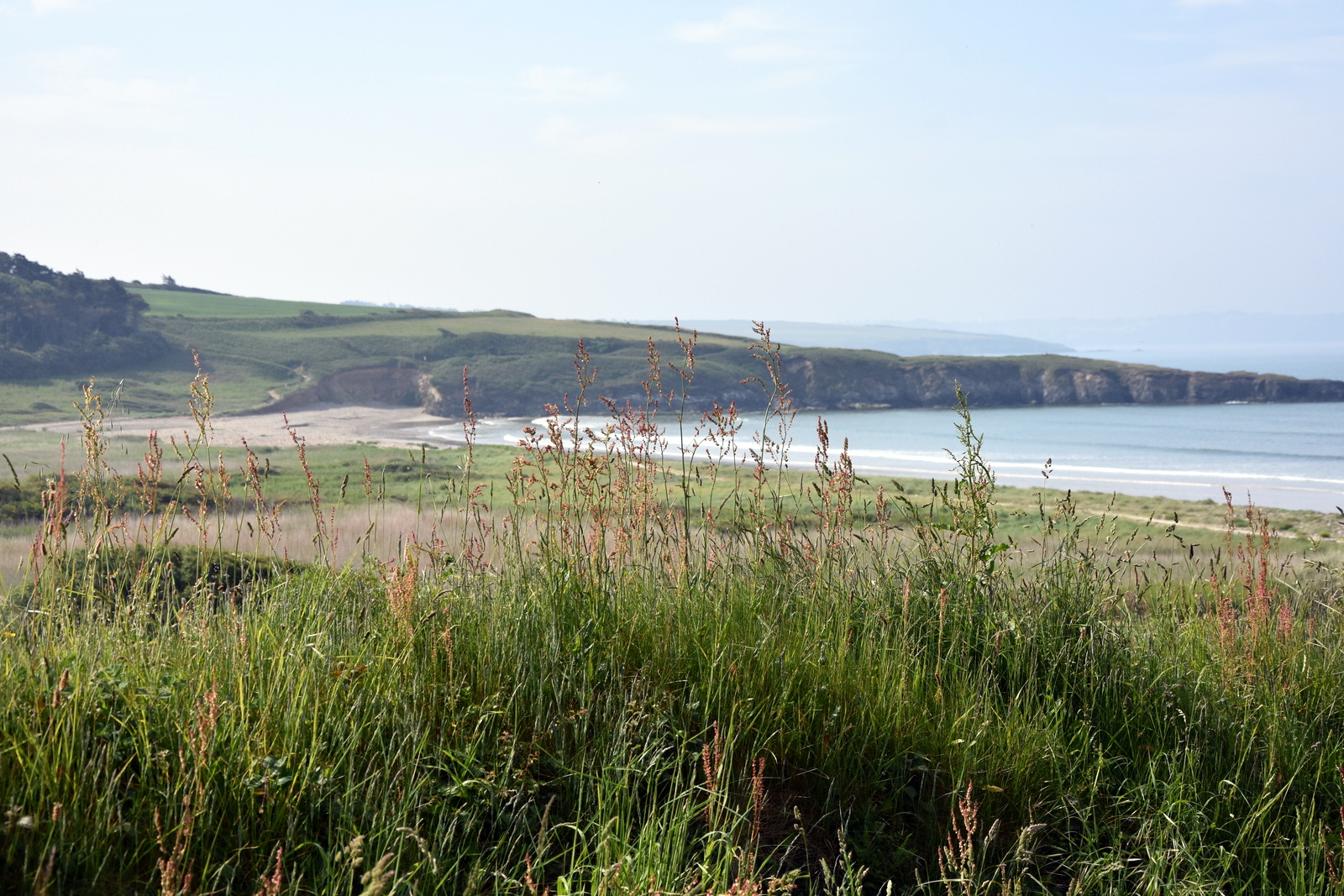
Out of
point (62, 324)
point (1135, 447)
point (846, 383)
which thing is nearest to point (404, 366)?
point (62, 324)

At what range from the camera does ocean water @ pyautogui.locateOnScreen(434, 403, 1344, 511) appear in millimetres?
30781

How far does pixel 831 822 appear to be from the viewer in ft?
9.86

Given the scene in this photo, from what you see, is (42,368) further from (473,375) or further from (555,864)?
(555,864)

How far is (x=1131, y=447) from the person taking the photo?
4350 cm

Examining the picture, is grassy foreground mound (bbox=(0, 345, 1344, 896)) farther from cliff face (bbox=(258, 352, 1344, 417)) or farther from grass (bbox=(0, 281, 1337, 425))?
cliff face (bbox=(258, 352, 1344, 417))

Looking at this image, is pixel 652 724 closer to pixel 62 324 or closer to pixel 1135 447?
pixel 1135 447

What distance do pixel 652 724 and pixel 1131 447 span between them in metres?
46.2

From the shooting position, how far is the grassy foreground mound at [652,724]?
2.21 meters

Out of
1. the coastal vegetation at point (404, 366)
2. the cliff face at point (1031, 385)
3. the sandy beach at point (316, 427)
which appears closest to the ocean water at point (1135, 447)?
the sandy beach at point (316, 427)

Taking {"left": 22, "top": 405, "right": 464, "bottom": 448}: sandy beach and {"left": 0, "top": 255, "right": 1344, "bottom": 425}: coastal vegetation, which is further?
{"left": 0, "top": 255, "right": 1344, "bottom": 425}: coastal vegetation

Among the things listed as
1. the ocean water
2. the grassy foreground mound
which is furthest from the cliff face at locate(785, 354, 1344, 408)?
the grassy foreground mound

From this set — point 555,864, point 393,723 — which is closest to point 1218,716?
point 555,864

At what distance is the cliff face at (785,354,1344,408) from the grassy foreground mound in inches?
2660

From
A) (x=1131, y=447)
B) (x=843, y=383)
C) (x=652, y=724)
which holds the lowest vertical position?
(x=1131, y=447)
